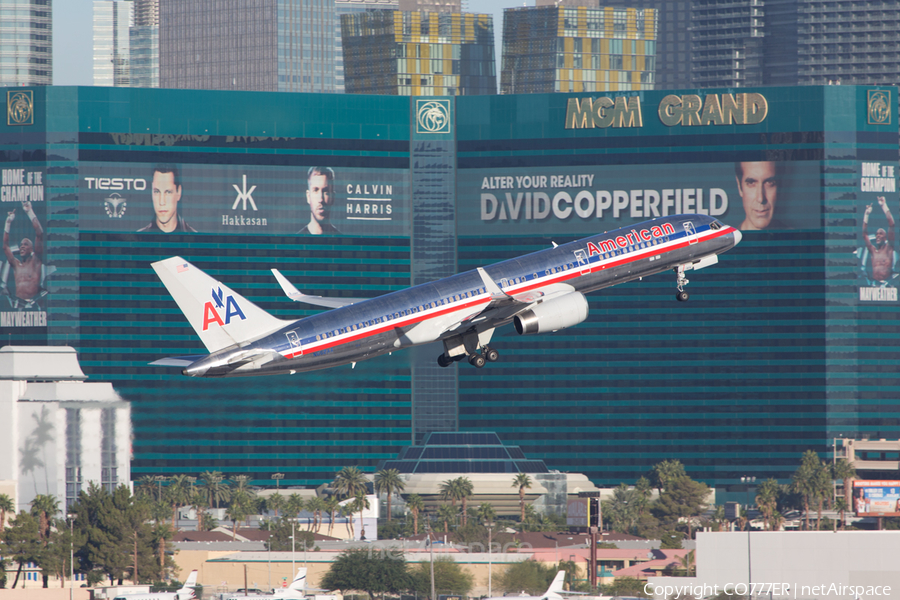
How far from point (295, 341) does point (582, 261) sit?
22.7 m

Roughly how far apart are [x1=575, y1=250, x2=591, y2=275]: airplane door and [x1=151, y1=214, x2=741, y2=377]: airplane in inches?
2.8

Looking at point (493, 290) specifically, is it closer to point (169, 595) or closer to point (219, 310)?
point (219, 310)

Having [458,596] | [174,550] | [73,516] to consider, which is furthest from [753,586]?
[73,516]

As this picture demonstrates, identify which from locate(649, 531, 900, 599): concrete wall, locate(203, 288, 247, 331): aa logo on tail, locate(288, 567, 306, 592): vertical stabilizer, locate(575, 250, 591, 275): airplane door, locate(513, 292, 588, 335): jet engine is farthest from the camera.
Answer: locate(288, 567, 306, 592): vertical stabilizer

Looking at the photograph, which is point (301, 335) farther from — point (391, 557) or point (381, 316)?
point (391, 557)

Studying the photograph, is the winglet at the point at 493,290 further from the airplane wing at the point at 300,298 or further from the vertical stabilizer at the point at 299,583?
the vertical stabilizer at the point at 299,583

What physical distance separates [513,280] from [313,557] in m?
79.9

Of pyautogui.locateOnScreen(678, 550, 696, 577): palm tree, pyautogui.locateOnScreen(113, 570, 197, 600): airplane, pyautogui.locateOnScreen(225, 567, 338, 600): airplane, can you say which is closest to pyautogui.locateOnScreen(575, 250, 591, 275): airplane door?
pyautogui.locateOnScreen(225, 567, 338, 600): airplane

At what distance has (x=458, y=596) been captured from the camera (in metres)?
158

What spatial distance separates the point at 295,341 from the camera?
96062 millimetres

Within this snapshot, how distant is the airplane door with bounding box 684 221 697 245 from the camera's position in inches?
4385

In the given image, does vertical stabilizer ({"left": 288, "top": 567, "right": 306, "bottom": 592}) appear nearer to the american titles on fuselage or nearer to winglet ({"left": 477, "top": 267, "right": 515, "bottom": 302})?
winglet ({"left": 477, "top": 267, "right": 515, "bottom": 302})

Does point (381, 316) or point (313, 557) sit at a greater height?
point (381, 316)

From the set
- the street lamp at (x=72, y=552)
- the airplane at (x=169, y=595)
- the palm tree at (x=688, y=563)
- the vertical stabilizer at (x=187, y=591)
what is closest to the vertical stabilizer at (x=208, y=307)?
the airplane at (x=169, y=595)
